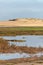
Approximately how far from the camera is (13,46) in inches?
687

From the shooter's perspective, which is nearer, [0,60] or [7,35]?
[0,60]

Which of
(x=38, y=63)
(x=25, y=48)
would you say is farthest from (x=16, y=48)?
(x=38, y=63)

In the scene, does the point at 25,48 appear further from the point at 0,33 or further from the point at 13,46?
the point at 0,33

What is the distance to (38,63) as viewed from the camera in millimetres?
12555

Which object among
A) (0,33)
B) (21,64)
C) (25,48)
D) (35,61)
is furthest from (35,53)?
(0,33)

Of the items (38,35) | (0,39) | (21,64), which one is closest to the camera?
(21,64)

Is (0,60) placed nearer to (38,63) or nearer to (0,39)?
(38,63)

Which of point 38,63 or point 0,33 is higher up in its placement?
point 0,33

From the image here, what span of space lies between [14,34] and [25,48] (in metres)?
5.60

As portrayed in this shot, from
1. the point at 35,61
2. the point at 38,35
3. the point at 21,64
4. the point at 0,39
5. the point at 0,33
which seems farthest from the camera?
the point at 38,35

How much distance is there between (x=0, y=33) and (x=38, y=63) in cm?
902

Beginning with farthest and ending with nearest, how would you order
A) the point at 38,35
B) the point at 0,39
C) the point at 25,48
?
the point at 38,35 → the point at 0,39 → the point at 25,48

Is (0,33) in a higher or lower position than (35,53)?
higher

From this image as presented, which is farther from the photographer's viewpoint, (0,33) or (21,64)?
(0,33)
